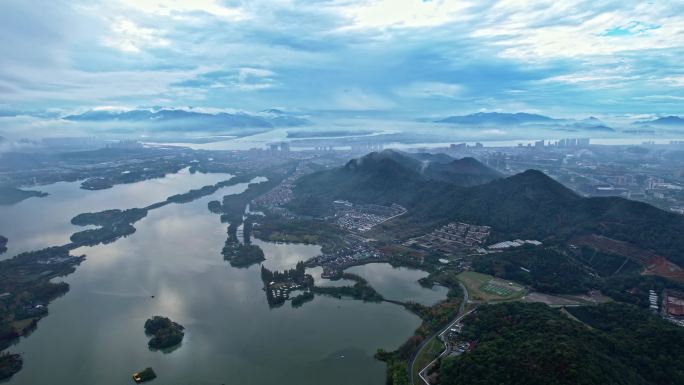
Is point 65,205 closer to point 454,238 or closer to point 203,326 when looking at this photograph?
point 203,326

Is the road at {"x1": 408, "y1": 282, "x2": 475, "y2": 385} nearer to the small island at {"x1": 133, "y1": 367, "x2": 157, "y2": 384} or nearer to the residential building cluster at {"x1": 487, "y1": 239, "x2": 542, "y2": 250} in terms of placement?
the residential building cluster at {"x1": 487, "y1": 239, "x2": 542, "y2": 250}

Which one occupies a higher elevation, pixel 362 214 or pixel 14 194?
pixel 14 194

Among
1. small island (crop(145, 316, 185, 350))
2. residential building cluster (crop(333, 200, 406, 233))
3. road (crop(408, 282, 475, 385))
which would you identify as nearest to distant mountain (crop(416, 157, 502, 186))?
residential building cluster (crop(333, 200, 406, 233))

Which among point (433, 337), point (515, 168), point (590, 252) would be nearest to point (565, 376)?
point (433, 337)

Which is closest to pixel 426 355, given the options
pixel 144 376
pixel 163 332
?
pixel 144 376

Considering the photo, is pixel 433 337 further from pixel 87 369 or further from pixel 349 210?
pixel 349 210

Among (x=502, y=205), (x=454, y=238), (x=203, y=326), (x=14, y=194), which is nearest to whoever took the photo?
(x=203, y=326)
